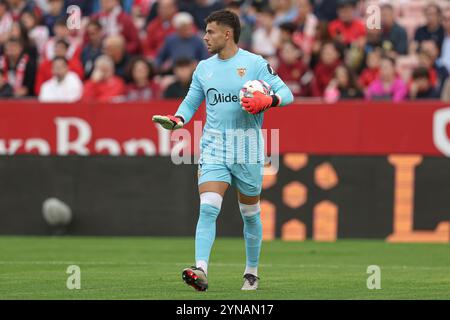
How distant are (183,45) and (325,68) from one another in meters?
2.45

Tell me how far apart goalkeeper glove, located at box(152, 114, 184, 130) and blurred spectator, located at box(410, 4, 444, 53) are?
10.3 metres

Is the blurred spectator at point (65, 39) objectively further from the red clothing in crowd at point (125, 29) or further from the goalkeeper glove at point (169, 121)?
the goalkeeper glove at point (169, 121)

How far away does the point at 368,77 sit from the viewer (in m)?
19.6

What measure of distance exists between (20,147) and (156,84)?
8.23 ft

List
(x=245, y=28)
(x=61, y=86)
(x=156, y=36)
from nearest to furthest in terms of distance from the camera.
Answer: (x=61, y=86), (x=245, y=28), (x=156, y=36)

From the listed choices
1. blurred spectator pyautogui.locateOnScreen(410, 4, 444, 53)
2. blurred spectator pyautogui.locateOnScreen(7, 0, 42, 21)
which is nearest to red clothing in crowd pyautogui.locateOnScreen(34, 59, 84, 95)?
blurred spectator pyautogui.locateOnScreen(7, 0, 42, 21)

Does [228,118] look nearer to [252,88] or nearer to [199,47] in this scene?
[252,88]

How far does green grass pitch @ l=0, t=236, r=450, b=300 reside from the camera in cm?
1040

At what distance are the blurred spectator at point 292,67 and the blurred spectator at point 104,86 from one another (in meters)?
2.52

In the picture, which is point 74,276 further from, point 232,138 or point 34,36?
point 34,36

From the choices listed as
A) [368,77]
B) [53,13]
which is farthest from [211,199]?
[53,13]

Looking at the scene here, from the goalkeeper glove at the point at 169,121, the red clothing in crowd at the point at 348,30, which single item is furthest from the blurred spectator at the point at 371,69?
the goalkeeper glove at the point at 169,121

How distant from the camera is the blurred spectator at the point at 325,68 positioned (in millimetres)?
19359
